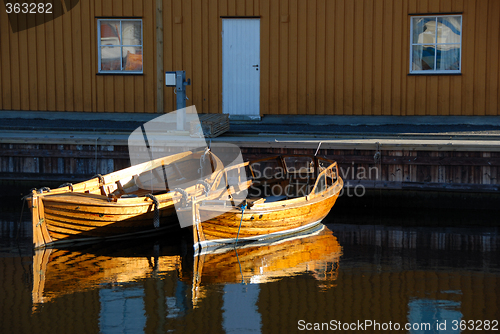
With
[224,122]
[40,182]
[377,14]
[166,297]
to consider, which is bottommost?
[166,297]

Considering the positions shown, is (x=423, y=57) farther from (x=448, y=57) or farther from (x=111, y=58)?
(x=111, y=58)

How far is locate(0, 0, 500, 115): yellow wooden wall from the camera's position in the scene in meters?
14.2

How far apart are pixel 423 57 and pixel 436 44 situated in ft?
1.35

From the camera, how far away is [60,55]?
1562 cm

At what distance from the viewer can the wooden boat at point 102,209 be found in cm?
934

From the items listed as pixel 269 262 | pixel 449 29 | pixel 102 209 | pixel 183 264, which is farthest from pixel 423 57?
pixel 102 209

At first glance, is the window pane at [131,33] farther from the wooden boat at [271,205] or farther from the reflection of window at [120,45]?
the wooden boat at [271,205]

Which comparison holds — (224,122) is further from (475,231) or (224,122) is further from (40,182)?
(475,231)

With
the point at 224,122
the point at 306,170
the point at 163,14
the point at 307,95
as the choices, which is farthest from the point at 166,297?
the point at 163,14

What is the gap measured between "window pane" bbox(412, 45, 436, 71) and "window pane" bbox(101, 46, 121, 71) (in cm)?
727

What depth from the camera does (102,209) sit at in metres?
9.47

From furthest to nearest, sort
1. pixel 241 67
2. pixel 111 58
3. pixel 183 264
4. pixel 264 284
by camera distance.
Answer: pixel 111 58
pixel 241 67
pixel 183 264
pixel 264 284

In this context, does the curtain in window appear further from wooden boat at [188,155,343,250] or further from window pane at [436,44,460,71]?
wooden boat at [188,155,343,250]

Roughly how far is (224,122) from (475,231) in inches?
223
